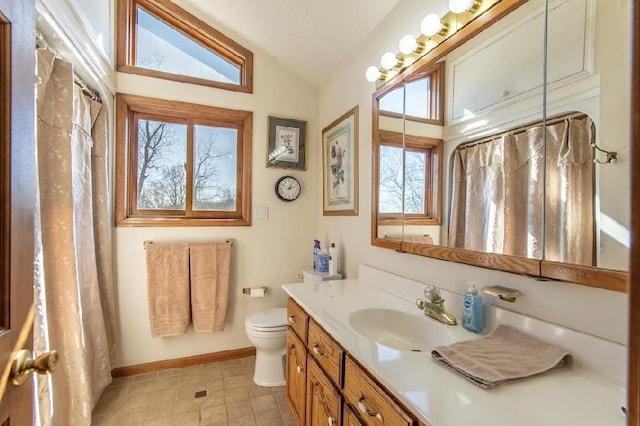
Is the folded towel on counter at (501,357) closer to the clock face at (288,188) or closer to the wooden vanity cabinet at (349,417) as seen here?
the wooden vanity cabinet at (349,417)

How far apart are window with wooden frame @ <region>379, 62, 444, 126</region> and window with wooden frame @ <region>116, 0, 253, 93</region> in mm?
1373

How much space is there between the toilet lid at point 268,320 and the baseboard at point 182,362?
0.55 metres

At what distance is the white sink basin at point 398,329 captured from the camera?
1137 millimetres

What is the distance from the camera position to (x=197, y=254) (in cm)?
222

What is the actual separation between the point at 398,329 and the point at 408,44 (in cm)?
136

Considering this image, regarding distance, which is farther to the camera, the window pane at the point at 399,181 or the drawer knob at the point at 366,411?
the window pane at the point at 399,181

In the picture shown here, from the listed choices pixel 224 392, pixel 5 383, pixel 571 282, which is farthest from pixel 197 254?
pixel 571 282

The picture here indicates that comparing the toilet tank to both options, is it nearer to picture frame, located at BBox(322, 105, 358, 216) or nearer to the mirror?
picture frame, located at BBox(322, 105, 358, 216)

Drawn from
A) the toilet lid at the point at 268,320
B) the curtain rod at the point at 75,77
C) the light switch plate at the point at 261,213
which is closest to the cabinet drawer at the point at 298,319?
the toilet lid at the point at 268,320

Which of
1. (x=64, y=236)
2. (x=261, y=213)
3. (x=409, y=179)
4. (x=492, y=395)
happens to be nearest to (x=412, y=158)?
(x=409, y=179)

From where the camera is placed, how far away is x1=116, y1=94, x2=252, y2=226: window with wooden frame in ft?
7.09

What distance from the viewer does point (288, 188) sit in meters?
2.53

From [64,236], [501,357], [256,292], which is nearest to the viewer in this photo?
[501,357]

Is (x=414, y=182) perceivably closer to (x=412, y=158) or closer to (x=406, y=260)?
(x=412, y=158)
